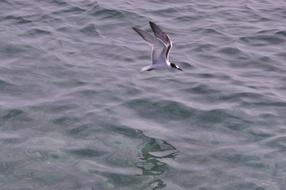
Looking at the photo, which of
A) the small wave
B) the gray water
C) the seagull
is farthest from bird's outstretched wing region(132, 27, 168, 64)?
the small wave

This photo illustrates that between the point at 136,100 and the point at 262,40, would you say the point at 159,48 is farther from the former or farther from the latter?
the point at 262,40

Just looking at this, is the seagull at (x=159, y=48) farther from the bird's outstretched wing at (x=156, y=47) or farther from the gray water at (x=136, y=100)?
the gray water at (x=136, y=100)

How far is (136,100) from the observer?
14984 mm

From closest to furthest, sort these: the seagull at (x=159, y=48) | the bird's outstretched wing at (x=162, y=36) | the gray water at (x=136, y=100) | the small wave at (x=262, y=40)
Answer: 1. the gray water at (x=136, y=100)
2. the bird's outstretched wing at (x=162, y=36)
3. the seagull at (x=159, y=48)
4. the small wave at (x=262, y=40)

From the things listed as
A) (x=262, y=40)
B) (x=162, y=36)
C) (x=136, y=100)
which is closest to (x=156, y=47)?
(x=162, y=36)

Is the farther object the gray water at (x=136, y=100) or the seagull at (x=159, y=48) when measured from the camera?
the seagull at (x=159, y=48)

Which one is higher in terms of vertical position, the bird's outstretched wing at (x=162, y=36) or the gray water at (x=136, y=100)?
the bird's outstretched wing at (x=162, y=36)

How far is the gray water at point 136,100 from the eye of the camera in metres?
12.1

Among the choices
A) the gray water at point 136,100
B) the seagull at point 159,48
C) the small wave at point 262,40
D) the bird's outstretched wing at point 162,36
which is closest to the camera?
the gray water at point 136,100

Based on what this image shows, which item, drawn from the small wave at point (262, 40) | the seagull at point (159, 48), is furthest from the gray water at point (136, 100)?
the seagull at point (159, 48)

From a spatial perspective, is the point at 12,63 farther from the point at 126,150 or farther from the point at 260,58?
the point at 260,58

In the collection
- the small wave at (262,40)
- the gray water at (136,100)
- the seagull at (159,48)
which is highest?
the seagull at (159,48)

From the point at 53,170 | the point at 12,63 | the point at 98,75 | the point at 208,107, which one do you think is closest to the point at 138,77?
the point at 98,75

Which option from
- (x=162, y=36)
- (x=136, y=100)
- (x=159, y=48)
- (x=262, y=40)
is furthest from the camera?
(x=262, y=40)
